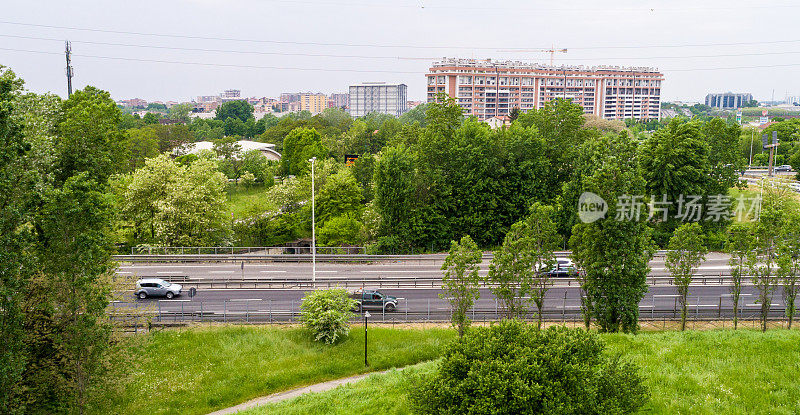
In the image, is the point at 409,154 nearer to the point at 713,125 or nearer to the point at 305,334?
the point at 305,334

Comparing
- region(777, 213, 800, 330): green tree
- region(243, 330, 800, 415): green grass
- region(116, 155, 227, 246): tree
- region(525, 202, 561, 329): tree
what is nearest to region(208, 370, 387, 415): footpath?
region(243, 330, 800, 415): green grass

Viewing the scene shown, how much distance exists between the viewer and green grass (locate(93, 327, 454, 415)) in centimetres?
2181

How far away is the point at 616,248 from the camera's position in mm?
23906

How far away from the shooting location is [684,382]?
17.0m

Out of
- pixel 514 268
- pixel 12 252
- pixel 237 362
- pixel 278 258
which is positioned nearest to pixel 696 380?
pixel 514 268

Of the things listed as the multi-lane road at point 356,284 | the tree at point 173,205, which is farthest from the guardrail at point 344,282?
the tree at point 173,205

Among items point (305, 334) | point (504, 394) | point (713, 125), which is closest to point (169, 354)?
point (305, 334)

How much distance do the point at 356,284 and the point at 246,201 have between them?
30.3 metres

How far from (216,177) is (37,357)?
25738 mm

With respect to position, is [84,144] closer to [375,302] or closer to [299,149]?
[375,302]

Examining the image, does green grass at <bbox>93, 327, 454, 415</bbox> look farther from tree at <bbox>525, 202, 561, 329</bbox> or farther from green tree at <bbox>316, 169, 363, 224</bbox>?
green tree at <bbox>316, 169, 363, 224</bbox>

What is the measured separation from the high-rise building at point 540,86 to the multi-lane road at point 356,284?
9862cm

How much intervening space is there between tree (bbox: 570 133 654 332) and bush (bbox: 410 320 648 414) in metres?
10.6

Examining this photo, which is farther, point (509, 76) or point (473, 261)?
point (509, 76)
